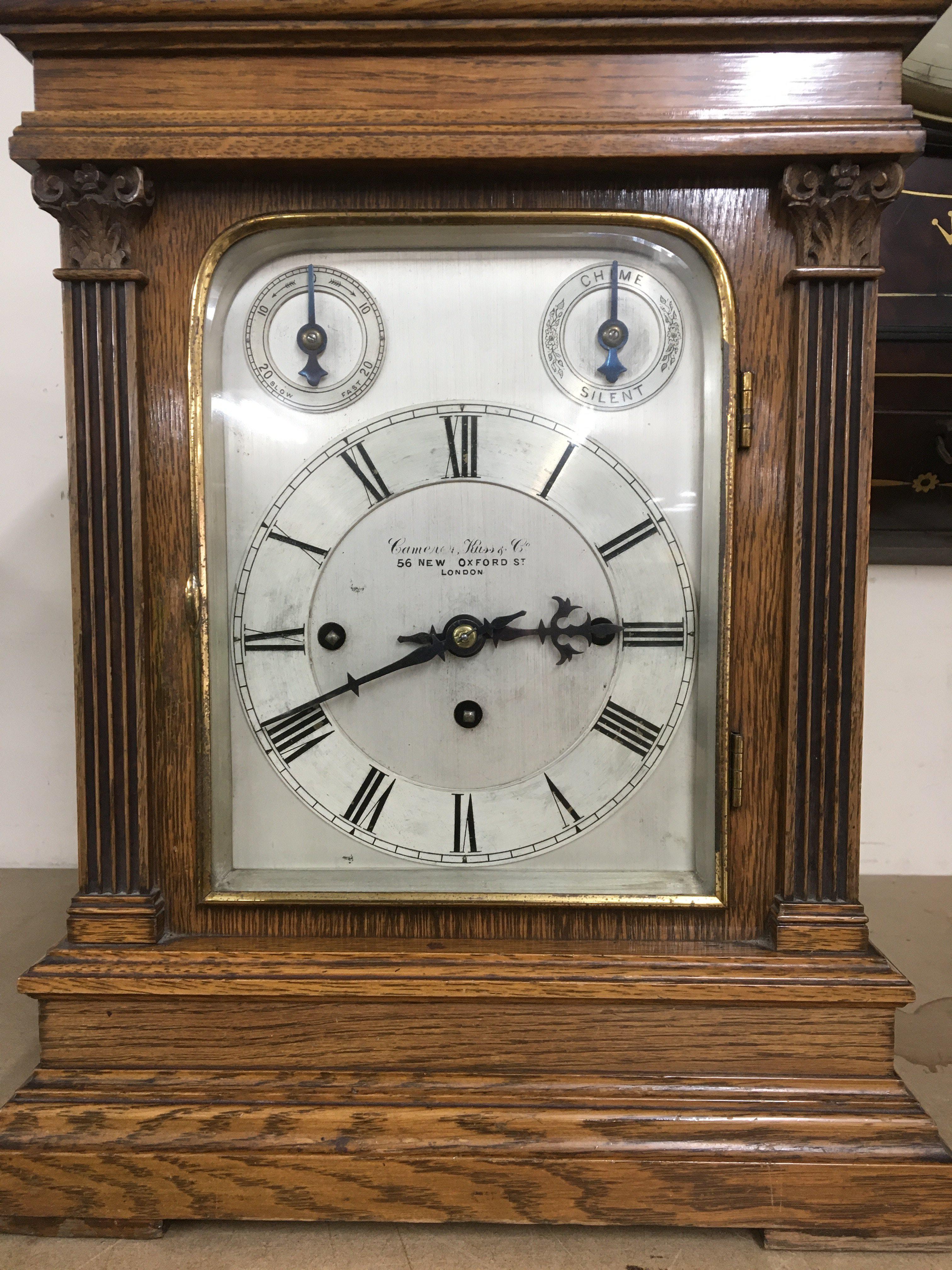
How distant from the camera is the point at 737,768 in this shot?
106cm

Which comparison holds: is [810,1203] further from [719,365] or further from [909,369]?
[909,369]

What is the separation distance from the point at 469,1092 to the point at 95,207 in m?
1.07

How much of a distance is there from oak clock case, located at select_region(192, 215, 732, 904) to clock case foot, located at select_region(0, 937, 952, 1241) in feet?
0.34

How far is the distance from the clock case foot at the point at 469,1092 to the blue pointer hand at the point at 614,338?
680mm

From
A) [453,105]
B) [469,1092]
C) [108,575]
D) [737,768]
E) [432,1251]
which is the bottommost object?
[432,1251]

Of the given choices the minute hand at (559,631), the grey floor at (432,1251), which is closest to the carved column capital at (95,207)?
the minute hand at (559,631)

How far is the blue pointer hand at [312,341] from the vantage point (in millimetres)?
1096

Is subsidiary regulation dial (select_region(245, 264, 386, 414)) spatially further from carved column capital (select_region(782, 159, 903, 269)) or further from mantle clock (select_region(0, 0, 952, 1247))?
carved column capital (select_region(782, 159, 903, 269))

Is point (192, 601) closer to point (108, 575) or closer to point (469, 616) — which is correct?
point (108, 575)

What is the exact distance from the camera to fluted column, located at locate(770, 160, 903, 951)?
99 cm

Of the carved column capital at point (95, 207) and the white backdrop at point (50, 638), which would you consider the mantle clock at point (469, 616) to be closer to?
the carved column capital at point (95, 207)

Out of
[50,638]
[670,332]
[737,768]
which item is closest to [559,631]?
[737,768]

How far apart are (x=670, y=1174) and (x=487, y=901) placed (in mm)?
343

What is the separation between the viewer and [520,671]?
111 cm
